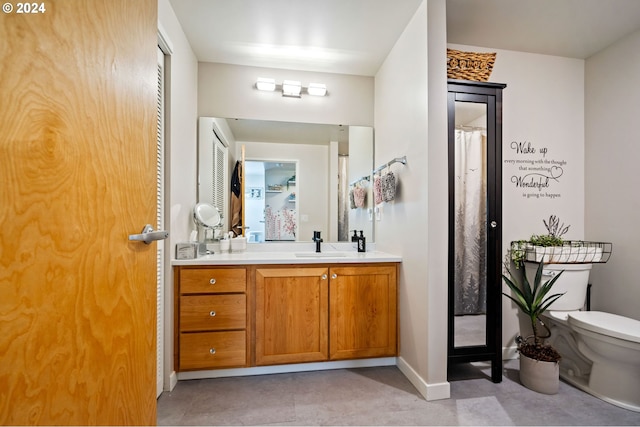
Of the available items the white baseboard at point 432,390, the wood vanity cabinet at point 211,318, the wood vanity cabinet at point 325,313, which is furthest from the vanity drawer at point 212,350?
the white baseboard at point 432,390

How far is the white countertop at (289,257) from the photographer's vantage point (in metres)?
2.02

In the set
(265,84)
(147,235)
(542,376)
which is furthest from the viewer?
(265,84)

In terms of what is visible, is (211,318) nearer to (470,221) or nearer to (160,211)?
(160,211)

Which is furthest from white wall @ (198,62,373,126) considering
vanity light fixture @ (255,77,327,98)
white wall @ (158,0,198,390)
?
white wall @ (158,0,198,390)

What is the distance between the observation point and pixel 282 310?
207 cm

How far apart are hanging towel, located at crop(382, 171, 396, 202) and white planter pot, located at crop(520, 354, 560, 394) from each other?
4.65ft

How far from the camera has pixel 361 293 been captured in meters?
2.16

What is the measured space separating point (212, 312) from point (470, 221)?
188cm

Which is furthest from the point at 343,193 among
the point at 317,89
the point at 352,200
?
the point at 317,89

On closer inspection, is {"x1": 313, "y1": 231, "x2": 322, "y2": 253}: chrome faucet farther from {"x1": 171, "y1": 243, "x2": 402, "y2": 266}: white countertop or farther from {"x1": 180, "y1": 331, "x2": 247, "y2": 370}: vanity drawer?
{"x1": 180, "y1": 331, "x2": 247, "y2": 370}: vanity drawer

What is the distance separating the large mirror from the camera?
2607mm

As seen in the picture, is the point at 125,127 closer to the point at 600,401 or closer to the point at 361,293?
the point at 361,293

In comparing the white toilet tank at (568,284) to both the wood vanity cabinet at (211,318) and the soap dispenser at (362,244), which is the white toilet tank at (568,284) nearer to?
the soap dispenser at (362,244)

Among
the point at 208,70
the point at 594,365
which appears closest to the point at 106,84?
the point at 208,70
